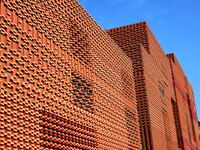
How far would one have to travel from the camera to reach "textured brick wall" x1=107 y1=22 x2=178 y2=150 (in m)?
18.0

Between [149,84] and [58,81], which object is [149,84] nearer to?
[149,84]

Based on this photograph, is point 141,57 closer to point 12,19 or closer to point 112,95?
point 112,95

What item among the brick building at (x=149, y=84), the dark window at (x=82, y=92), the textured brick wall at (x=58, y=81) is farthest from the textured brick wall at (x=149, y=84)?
the dark window at (x=82, y=92)

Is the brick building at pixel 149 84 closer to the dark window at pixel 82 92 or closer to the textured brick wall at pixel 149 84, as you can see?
the textured brick wall at pixel 149 84

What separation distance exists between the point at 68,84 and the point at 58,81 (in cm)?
64

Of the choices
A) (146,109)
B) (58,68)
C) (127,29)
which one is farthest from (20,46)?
(127,29)

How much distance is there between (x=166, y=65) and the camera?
2630 cm

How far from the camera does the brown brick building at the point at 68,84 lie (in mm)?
7547

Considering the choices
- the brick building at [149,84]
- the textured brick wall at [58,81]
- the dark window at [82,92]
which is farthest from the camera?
the brick building at [149,84]

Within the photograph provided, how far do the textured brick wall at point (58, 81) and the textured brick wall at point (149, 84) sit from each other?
300 centimetres

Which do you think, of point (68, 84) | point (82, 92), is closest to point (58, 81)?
point (68, 84)

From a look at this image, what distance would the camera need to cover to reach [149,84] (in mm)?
19094

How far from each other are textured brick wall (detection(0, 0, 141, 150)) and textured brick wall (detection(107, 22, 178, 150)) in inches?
118

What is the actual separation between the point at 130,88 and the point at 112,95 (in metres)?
2.84
